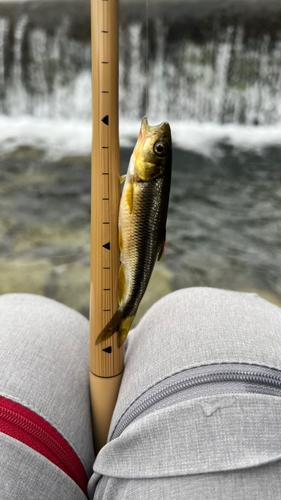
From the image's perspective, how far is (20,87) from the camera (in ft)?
11.8

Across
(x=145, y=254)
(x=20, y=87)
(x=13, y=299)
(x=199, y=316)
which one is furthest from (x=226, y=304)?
(x=20, y=87)

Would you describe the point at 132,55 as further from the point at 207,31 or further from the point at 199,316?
the point at 199,316

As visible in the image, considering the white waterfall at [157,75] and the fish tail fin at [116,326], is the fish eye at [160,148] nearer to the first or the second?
the fish tail fin at [116,326]

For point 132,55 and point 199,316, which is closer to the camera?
point 199,316

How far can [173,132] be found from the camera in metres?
3.21

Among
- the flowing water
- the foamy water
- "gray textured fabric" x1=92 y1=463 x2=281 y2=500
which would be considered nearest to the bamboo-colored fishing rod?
"gray textured fabric" x1=92 y1=463 x2=281 y2=500

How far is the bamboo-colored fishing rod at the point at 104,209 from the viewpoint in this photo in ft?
1.18

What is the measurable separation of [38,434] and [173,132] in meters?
3.05

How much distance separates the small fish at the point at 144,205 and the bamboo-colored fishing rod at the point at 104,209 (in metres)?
0.02

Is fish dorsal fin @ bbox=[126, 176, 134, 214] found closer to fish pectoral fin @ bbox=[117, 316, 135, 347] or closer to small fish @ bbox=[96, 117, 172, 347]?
small fish @ bbox=[96, 117, 172, 347]

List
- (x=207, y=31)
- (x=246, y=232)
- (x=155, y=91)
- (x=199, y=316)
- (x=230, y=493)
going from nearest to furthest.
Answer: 1. (x=230, y=493)
2. (x=199, y=316)
3. (x=246, y=232)
4. (x=207, y=31)
5. (x=155, y=91)

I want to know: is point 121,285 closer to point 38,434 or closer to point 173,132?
point 38,434

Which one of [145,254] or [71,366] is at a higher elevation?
[145,254]

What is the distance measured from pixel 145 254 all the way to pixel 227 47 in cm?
338
